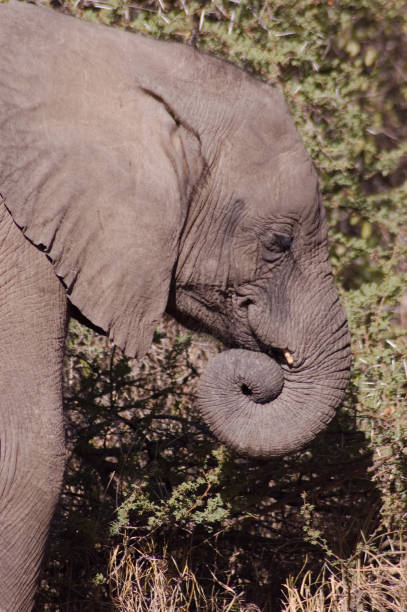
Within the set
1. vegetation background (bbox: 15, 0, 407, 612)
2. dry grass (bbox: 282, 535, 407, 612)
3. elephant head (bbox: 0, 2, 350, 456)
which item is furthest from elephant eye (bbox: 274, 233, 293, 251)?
dry grass (bbox: 282, 535, 407, 612)

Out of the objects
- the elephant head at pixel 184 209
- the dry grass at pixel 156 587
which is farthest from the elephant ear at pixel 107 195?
the dry grass at pixel 156 587

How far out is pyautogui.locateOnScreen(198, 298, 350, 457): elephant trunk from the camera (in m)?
2.56

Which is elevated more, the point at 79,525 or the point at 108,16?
the point at 108,16

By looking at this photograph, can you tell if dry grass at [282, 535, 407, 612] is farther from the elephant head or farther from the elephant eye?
the elephant eye

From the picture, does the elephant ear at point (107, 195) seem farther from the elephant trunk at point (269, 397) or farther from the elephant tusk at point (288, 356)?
the elephant tusk at point (288, 356)

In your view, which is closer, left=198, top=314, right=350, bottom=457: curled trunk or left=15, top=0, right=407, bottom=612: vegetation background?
left=198, top=314, right=350, bottom=457: curled trunk

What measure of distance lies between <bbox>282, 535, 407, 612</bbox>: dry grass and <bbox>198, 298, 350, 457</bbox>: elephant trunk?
672 mm

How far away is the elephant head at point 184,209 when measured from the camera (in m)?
2.27

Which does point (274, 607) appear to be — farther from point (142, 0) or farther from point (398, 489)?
point (142, 0)

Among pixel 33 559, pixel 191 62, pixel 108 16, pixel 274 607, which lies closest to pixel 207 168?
pixel 191 62

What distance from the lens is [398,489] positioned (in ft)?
10.5

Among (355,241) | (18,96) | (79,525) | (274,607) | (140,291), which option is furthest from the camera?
(355,241)

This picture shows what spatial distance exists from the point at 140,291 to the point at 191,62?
2.21 feet

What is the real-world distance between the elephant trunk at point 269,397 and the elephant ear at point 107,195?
27 cm
